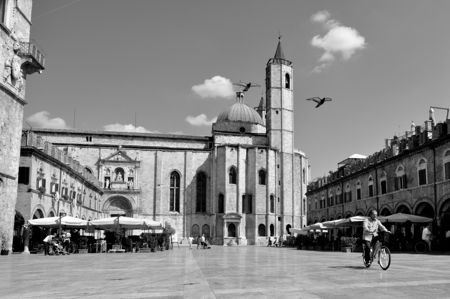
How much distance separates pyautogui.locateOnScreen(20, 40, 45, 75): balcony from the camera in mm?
A: 25078

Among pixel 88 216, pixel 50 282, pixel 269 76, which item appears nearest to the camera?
pixel 50 282

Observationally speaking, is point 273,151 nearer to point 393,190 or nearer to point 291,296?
point 393,190

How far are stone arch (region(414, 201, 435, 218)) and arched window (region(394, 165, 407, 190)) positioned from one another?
2.12 m

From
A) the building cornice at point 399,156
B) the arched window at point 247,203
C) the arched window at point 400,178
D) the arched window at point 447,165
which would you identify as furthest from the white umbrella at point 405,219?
the arched window at point 247,203

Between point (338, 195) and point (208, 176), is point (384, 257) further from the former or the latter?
point (208, 176)

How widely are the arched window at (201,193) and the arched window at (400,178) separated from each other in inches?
1332

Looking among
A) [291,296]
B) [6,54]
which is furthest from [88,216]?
[291,296]

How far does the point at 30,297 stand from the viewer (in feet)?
25.6

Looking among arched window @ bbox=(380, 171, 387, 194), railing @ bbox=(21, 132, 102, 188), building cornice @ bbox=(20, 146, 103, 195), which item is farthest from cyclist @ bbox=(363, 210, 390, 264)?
arched window @ bbox=(380, 171, 387, 194)

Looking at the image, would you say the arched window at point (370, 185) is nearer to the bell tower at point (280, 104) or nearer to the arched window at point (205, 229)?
the bell tower at point (280, 104)

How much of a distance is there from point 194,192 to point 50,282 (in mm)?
53769

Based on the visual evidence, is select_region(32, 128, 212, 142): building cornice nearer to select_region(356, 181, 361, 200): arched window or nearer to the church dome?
the church dome

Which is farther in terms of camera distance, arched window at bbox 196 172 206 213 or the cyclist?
arched window at bbox 196 172 206 213

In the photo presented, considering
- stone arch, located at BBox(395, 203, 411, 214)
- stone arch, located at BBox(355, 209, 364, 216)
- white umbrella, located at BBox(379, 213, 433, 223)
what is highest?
stone arch, located at BBox(395, 203, 411, 214)
